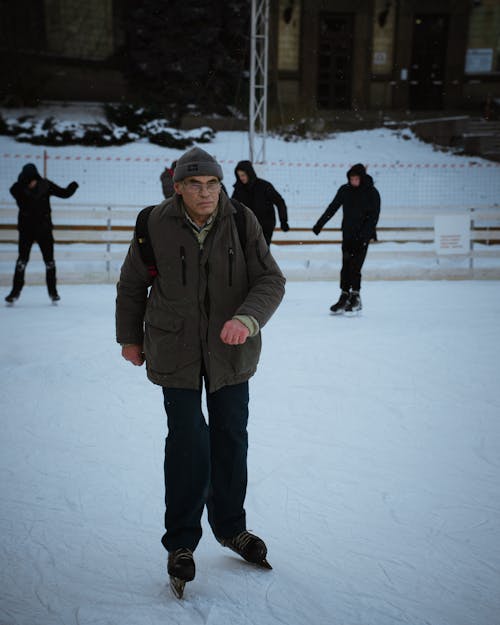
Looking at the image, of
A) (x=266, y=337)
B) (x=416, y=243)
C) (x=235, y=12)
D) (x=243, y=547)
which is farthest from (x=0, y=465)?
(x=235, y=12)

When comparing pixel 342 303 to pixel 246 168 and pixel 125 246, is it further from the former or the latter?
pixel 125 246

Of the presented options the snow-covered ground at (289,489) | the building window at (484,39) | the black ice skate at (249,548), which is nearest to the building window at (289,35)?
the building window at (484,39)

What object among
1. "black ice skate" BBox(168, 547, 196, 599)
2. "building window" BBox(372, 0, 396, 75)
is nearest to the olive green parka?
"black ice skate" BBox(168, 547, 196, 599)

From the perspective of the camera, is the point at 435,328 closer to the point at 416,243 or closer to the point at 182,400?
the point at 182,400

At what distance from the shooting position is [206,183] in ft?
7.98

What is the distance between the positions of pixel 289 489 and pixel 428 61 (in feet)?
84.0

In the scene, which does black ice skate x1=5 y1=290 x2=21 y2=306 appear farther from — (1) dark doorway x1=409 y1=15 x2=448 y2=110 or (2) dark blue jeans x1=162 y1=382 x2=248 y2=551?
(1) dark doorway x1=409 y1=15 x2=448 y2=110

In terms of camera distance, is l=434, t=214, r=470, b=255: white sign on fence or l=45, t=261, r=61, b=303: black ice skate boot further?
l=434, t=214, r=470, b=255: white sign on fence

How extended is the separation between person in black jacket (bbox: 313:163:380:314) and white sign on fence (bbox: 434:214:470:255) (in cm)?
375

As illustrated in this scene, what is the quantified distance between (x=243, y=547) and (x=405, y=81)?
25.0m

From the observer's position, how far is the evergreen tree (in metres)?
22.7

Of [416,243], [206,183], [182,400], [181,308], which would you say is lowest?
[416,243]

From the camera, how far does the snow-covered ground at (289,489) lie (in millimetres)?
2504

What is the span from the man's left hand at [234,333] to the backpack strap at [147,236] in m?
0.36
